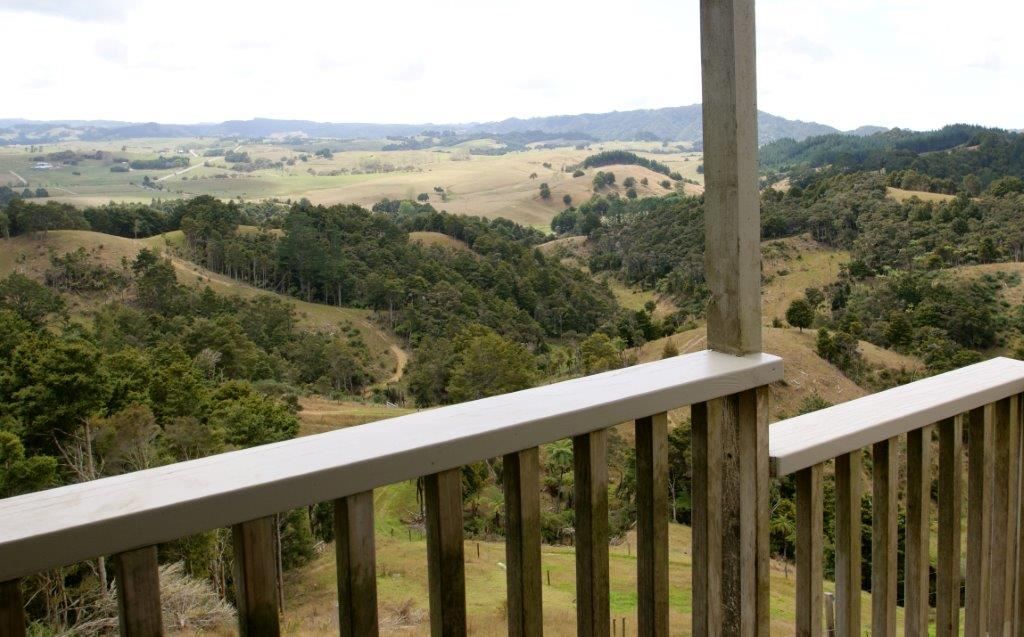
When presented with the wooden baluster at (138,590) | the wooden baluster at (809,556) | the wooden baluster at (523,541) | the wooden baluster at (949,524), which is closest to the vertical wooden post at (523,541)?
the wooden baluster at (523,541)

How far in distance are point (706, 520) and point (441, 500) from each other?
1.75 ft

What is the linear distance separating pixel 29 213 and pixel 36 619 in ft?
4.75

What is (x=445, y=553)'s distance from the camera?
0.89m

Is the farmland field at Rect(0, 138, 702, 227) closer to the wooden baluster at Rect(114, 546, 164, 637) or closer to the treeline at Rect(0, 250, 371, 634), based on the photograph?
the treeline at Rect(0, 250, 371, 634)

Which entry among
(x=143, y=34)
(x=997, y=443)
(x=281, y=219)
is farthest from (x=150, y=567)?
(x=281, y=219)


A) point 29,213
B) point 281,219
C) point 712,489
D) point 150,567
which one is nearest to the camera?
point 150,567

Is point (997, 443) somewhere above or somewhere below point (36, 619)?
above

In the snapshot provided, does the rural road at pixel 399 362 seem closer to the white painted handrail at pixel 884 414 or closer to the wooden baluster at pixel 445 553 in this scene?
the white painted handrail at pixel 884 414

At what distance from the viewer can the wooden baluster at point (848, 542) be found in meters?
1.43

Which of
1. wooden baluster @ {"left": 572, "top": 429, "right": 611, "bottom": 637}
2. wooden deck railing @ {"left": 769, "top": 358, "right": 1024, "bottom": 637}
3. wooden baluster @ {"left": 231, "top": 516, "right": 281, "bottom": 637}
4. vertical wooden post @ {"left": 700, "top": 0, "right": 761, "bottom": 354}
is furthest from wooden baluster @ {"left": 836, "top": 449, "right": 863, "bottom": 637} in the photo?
wooden baluster @ {"left": 231, "top": 516, "right": 281, "bottom": 637}

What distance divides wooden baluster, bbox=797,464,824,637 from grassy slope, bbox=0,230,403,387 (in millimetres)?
2295

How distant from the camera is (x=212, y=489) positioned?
0.69m

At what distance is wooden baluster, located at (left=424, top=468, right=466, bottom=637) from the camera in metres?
0.87

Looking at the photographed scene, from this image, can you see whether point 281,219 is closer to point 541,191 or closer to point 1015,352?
point 541,191
